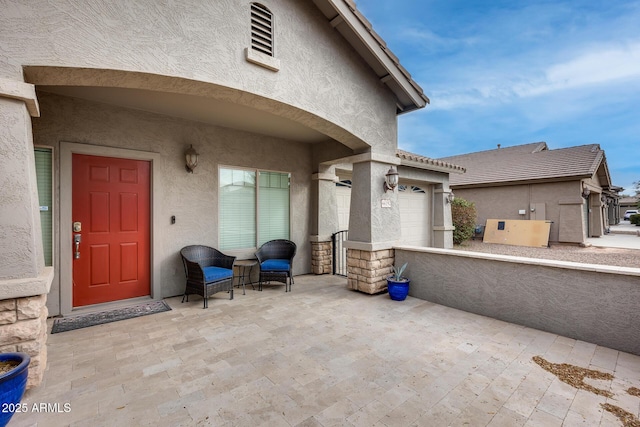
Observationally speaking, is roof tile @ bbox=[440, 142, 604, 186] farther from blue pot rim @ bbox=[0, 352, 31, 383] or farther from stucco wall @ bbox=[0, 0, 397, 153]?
blue pot rim @ bbox=[0, 352, 31, 383]

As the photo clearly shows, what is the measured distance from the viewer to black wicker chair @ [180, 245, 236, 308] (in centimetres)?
428

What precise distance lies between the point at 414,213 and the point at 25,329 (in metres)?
8.42

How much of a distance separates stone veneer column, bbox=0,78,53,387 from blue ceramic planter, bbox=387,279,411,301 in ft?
14.1

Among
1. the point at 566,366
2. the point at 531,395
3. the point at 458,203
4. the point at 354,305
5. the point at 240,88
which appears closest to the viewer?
the point at 531,395

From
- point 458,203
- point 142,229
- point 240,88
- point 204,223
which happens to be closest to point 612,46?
point 458,203

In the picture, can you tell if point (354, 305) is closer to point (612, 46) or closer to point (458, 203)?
point (458, 203)

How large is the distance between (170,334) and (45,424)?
4.82ft

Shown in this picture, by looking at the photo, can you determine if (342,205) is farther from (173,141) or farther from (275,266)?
(173,141)

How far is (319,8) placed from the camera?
403 centimetres

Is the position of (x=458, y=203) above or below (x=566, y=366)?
above

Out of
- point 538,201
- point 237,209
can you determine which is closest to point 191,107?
point 237,209

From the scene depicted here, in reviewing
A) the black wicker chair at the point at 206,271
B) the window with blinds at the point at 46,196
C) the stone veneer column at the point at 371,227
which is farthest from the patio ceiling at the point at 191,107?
the black wicker chair at the point at 206,271

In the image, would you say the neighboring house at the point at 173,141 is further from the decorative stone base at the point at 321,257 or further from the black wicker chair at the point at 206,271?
the black wicker chair at the point at 206,271

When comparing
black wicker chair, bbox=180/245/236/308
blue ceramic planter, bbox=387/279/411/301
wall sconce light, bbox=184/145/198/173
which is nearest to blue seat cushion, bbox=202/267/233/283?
black wicker chair, bbox=180/245/236/308
